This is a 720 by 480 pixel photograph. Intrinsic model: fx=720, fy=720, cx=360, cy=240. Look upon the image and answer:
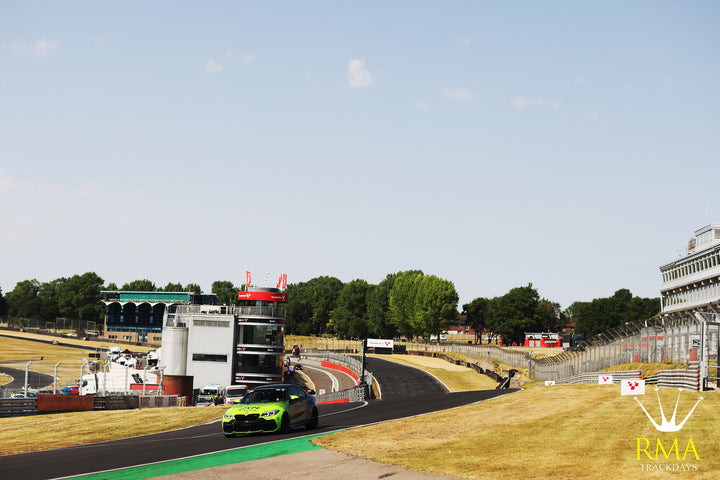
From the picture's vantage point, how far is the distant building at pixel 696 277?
290ft

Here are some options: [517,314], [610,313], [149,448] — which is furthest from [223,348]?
[610,313]

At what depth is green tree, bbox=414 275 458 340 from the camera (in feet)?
583

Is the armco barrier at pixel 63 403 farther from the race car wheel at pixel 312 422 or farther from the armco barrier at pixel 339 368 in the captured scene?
the armco barrier at pixel 339 368

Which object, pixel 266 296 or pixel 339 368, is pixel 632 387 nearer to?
pixel 266 296

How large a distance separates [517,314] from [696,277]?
265 feet

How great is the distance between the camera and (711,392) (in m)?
30.2

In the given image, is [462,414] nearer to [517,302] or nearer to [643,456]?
[643,456]

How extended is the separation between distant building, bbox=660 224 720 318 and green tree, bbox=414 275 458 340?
69.8 metres

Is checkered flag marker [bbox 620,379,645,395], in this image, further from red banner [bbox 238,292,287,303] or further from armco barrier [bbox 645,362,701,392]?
red banner [bbox 238,292,287,303]

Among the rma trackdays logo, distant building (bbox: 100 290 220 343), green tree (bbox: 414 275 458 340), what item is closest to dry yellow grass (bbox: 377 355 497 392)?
green tree (bbox: 414 275 458 340)

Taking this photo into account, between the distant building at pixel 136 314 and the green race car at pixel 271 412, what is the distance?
535 ft

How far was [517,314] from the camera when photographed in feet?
570

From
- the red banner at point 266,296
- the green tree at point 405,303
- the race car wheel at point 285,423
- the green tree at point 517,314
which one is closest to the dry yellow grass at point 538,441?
the race car wheel at point 285,423

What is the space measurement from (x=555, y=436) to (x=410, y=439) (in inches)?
150
